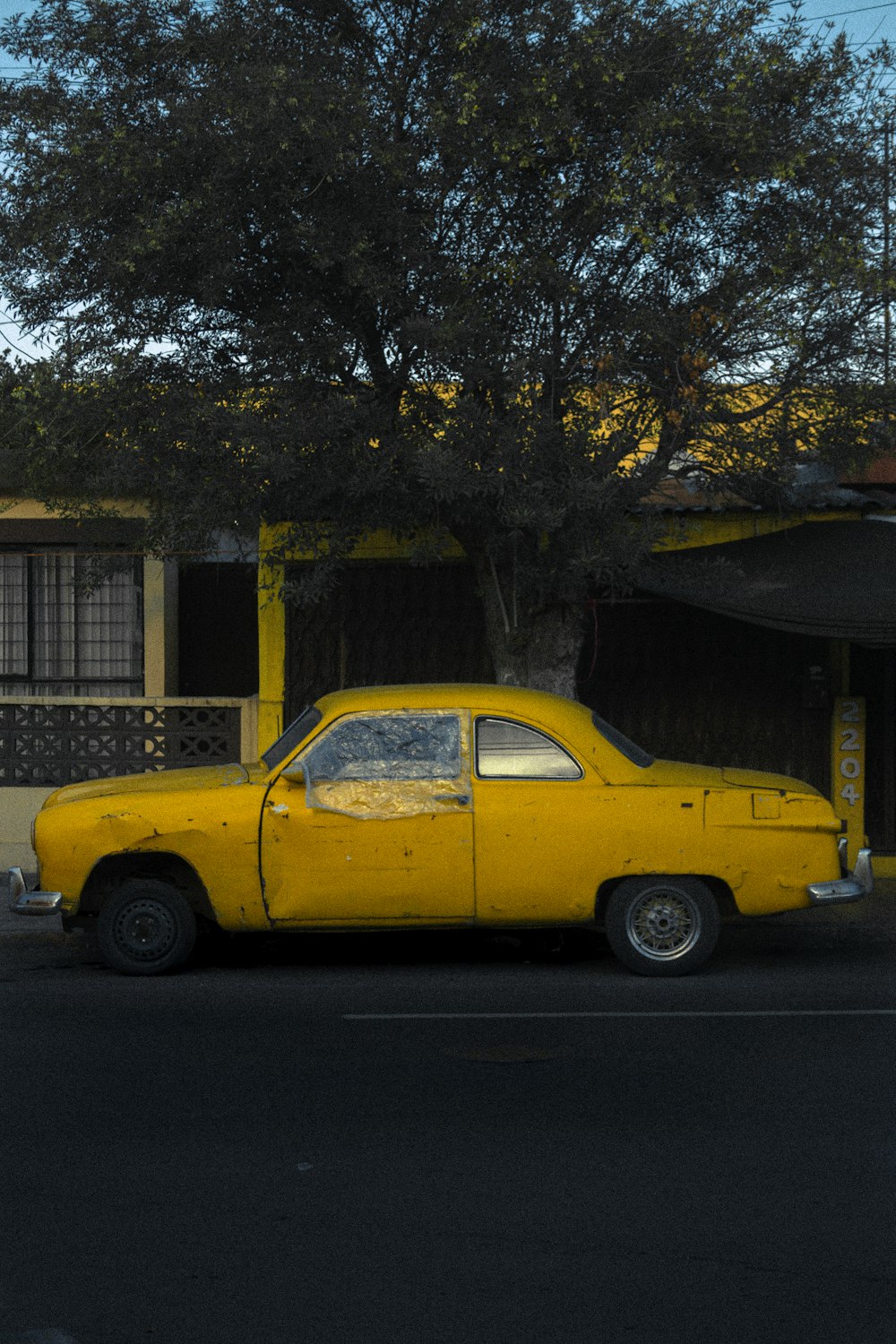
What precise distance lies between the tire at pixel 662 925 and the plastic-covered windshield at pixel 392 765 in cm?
113

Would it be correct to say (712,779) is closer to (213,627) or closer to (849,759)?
(849,759)

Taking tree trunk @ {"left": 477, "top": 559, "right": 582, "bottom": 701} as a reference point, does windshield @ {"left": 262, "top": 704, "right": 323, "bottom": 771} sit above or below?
below

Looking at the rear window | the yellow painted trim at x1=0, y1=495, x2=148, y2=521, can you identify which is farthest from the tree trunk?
the yellow painted trim at x1=0, y1=495, x2=148, y2=521

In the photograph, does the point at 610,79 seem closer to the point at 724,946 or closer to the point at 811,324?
the point at 811,324

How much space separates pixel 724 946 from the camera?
34.0ft

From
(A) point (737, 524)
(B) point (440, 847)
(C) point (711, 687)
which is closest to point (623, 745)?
(B) point (440, 847)

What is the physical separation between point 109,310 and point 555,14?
3904 millimetres

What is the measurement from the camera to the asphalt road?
4309 mm

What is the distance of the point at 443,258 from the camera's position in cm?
1095

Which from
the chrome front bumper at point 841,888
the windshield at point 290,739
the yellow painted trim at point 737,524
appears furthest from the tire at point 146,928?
the yellow painted trim at point 737,524

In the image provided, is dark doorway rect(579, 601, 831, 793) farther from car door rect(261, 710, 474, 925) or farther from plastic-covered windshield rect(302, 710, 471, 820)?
car door rect(261, 710, 474, 925)

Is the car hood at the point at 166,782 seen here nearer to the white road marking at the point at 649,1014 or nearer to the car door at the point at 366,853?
the car door at the point at 366,853

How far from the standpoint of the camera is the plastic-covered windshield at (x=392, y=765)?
8938 millimetres

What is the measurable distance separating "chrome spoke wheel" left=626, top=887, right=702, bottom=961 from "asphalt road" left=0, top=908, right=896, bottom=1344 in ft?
0.76
